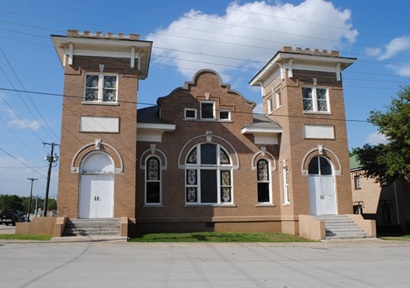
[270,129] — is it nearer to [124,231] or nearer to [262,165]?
[262,165]

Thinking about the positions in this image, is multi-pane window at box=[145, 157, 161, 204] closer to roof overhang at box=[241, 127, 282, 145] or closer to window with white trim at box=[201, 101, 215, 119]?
window with white trim at box=[201, 101, 215, 119]

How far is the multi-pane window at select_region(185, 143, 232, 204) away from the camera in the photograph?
23344mm

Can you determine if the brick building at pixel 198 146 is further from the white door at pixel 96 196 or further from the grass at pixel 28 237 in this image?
the grass at pixel 28 237

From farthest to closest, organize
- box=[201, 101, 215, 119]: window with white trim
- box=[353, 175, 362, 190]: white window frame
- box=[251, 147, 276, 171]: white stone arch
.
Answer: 1. box=[353, 175, 362, 190]: white window frame
2. box=[201, 101, 215, 119]: window with white trim
3. box=[251, 147, 276, 171]: white stone arch

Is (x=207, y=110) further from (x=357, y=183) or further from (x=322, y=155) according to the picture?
(x=357, y=183)

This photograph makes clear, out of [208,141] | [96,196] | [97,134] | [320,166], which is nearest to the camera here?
[96,196]

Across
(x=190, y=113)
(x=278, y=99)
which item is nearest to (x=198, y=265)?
(x=190, y=113)

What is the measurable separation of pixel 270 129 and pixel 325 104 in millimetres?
3659

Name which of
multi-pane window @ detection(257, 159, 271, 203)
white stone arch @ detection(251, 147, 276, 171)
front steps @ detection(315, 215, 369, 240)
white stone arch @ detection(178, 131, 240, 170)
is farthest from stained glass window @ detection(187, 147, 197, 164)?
front steps @ detection(315, 215, 369, 240)

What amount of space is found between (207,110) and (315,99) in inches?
248

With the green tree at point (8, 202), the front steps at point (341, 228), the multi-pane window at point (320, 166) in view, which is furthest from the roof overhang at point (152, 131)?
the green tree at point (8, 202)

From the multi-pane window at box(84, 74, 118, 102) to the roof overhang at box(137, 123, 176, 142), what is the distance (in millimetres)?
2161

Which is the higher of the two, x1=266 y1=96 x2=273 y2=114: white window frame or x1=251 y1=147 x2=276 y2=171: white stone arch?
x1=266 y1=96 x2=273 y2=114: white window frame

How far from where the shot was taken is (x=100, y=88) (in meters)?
21.7
